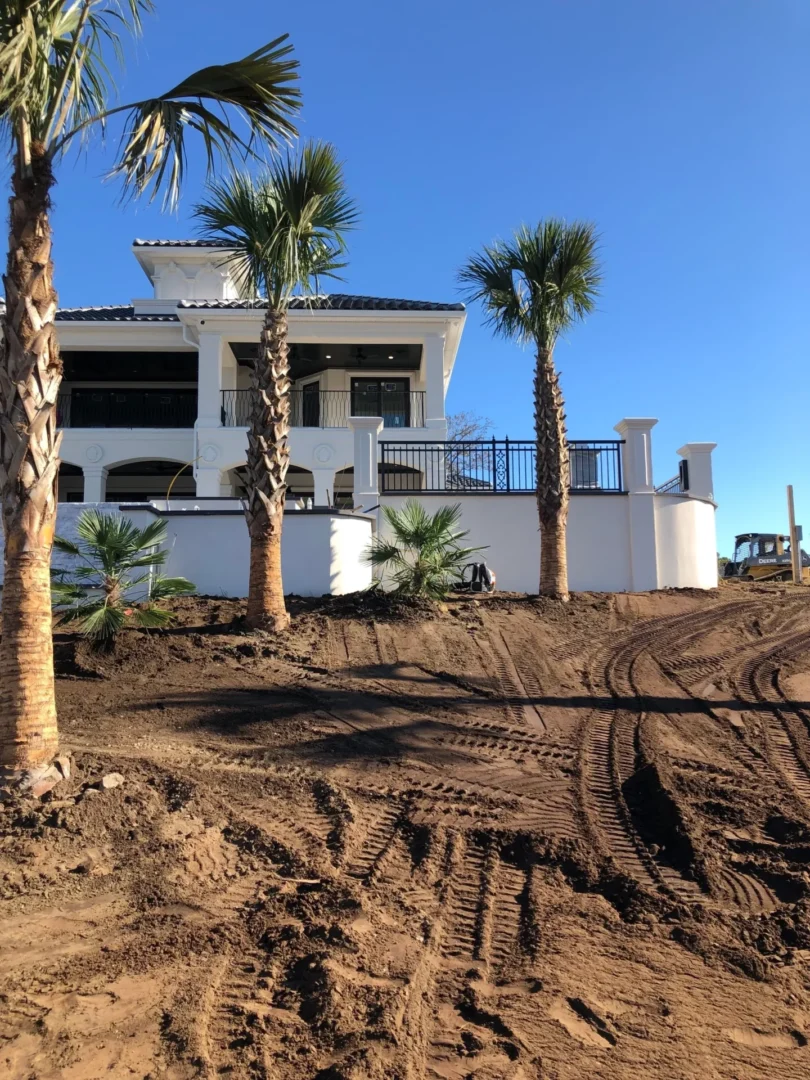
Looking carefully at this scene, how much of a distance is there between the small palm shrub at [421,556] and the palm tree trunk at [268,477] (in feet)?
6.46

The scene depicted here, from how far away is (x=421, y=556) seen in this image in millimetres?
11195

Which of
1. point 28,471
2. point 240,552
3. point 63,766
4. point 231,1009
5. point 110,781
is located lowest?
point 231,1009

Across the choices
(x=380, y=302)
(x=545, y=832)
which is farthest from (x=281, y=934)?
(x=380, y=302)

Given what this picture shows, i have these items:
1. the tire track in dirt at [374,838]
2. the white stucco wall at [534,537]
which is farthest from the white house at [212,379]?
the tire track in dirt at [374,838]

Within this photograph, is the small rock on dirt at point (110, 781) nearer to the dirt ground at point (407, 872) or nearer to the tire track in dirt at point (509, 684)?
the dirt ground at point (407, 872)

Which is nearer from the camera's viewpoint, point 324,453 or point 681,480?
point 681,480

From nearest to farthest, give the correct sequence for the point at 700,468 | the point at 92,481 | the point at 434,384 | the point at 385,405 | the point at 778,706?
the point at 778,706, the point at 700,468, the point at 434,384, the point at 92,481, the point at 385,405

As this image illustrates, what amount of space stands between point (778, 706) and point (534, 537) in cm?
641

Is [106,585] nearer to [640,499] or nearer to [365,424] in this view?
[365,424]

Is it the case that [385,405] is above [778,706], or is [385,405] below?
above

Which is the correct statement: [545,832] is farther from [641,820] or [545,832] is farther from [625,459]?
[625,459]

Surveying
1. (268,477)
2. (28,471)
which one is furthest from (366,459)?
(28,471)

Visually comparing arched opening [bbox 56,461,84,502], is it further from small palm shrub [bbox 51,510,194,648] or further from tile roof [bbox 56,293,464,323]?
small palm shrub [bbox 51,510,194,648]

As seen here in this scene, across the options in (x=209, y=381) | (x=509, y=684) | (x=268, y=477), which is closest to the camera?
(x=509, y=684)
